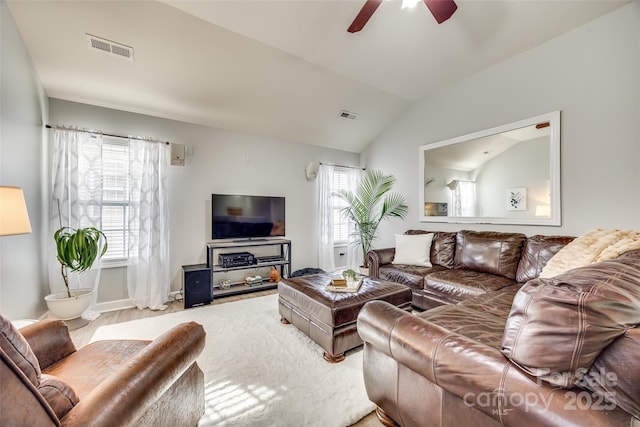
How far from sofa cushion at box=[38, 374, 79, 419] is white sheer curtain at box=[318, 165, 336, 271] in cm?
408

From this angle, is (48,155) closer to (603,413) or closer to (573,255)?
(603,413)

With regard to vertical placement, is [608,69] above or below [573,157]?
above

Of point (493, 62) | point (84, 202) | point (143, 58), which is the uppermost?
point (493, 62)

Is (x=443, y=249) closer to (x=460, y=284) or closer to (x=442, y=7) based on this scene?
(x=460, y=284)

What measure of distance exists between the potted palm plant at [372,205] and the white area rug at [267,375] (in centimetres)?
229

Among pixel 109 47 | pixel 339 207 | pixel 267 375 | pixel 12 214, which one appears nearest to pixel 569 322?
pixel 267 375

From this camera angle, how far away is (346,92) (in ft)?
12.4

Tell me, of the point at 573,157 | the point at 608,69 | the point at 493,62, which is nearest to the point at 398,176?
the point at 493,62

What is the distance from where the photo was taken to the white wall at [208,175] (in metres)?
3.21

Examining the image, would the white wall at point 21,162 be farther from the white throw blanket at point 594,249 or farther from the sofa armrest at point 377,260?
the white throw blanket at point 594,249

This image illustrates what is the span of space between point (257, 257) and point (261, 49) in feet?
9.21

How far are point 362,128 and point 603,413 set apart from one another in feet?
14.5

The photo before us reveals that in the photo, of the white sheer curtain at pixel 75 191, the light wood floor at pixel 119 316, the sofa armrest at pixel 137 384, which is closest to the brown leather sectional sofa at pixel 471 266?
the light wood floor at pixel 119 316

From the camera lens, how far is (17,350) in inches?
28.0
